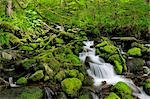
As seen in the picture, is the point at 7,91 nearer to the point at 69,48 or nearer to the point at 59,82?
the point at 59,82

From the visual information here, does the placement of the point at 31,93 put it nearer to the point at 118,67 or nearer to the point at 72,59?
the point at 72,59

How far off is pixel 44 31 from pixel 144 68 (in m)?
4.09

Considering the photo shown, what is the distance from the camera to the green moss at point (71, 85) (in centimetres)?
776

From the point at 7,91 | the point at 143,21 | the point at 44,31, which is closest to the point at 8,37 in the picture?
the point at 44,31

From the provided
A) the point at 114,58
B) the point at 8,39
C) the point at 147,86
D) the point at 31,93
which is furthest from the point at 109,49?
the point at 31,93

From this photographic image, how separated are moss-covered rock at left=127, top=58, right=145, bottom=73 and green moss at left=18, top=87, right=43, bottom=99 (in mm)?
3811

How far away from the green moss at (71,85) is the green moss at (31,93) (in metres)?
0.64

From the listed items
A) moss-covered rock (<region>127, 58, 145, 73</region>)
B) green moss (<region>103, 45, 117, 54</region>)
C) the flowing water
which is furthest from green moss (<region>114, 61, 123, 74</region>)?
green moss (<region>103, 45, 117, 54</region>)

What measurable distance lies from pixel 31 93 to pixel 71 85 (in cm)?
107

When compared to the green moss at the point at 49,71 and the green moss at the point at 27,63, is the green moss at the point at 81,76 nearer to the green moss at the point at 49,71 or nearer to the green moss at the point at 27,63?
the green moss at the point at 49,71

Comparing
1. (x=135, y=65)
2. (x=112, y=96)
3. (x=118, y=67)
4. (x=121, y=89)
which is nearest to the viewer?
(x=112, y=96)

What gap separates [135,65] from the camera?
10297mm

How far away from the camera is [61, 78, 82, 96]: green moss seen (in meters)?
7.76

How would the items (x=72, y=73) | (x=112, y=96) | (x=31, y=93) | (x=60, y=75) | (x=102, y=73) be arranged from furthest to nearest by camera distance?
(x=102, y=73) → (x=72, y=73) → (x=60, y=75) → (x=112, y=96) → (x=31, y=93)
